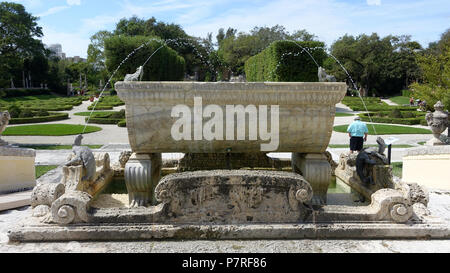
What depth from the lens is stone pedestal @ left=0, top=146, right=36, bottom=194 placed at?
6.08 meters

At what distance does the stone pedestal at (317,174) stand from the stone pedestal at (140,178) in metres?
2.24

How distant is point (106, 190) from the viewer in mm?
6199

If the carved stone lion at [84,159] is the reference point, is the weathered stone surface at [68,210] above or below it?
below

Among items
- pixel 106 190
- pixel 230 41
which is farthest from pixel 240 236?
pixel 230 41

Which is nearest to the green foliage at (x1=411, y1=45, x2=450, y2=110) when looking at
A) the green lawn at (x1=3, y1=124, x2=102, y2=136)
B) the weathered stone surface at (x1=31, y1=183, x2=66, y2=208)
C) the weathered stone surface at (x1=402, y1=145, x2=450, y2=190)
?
the weathered stone surface at (x1=402, y1=145, x2=450, y2=190)

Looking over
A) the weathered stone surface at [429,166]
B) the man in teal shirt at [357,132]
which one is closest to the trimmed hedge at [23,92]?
the man in teal shirt at [357,132]

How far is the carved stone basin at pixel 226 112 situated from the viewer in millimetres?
4512

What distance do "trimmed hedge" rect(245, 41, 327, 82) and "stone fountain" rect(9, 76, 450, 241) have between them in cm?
2059

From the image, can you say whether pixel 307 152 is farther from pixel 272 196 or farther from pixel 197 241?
pixel 197 241

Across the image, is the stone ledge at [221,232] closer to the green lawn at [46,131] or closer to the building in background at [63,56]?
the green lawn at [46,131]

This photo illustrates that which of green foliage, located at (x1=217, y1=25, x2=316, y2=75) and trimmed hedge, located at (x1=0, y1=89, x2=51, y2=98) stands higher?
green foliage, located at (x1=217, y1=25, x2=316, y2=75)

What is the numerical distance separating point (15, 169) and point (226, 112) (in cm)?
430

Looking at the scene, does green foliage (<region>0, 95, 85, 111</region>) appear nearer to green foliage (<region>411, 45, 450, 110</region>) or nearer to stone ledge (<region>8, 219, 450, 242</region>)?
stone ledge (<region>8, 219, 450, 242</region>)

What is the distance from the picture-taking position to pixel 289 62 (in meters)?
25.6
